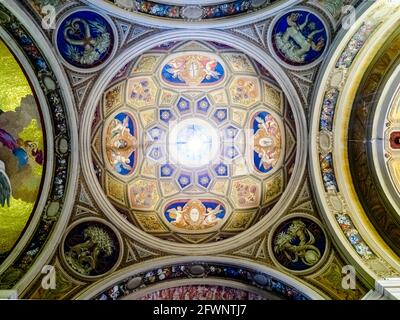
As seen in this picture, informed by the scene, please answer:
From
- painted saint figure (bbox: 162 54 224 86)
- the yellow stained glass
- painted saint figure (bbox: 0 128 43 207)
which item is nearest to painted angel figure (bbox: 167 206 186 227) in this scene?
painted saint figure (bbox: 162 54 224 86)

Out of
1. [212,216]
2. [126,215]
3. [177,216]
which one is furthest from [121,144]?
[212,216]

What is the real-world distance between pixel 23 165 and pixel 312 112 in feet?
24.2

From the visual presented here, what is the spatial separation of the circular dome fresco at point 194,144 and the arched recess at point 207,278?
796 mm

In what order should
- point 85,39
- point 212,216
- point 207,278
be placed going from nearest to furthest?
point 85,39, point 207,278, point 212,216

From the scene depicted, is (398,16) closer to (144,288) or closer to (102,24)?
(102,24)

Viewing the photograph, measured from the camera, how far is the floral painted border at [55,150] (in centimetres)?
1036

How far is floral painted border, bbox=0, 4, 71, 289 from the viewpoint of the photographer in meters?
10.4

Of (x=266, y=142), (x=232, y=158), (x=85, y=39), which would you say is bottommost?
(x=232, y=158)

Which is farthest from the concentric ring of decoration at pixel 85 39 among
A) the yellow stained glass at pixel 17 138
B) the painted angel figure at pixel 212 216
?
the painted angel figure at pixel 212 216

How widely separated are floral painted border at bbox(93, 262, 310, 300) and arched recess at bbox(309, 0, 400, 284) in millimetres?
1934

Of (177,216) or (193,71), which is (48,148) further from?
(193,71)

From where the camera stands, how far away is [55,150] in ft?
37.7

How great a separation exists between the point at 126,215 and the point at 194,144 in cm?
279

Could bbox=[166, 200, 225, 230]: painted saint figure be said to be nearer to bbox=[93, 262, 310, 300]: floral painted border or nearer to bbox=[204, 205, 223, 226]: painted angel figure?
bbox=[204, 205, 223, 226]: painted angel figure
